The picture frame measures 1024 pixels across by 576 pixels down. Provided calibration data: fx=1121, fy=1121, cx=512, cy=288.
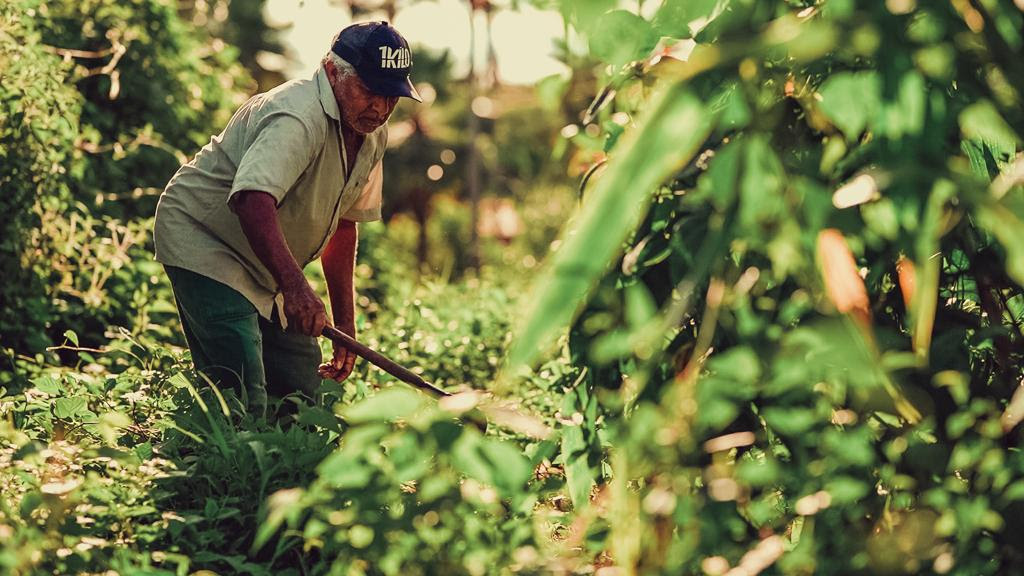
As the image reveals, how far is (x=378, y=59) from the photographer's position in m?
3.75

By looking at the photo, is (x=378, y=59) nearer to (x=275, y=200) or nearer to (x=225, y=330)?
(x=275, y=200)

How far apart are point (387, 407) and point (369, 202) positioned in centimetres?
265

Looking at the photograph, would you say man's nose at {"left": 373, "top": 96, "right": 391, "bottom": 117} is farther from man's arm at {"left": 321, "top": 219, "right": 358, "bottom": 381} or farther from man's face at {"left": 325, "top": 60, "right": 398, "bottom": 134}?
man's arm at {"left": 321, "top": 219, "right": 358, "bottom": 381}

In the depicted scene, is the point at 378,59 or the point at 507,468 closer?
the point at 507,468

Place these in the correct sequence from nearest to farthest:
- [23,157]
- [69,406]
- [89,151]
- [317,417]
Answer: [317,417], [69,406], [23,157], [89,151]

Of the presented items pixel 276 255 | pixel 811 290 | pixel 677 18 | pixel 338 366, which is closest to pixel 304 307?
pixel 276 255

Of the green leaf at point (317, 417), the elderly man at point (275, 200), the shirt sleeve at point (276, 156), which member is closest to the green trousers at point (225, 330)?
the elderly man at point (275, 200)

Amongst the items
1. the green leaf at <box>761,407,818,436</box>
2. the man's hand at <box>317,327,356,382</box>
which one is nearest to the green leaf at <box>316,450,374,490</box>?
the green leaf at <box>761,407,818,436</box>

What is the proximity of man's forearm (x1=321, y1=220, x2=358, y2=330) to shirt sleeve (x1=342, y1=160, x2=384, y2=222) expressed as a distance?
0.44ft

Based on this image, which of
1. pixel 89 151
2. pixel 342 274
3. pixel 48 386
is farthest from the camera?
pixel 89 151

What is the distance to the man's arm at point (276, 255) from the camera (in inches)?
138

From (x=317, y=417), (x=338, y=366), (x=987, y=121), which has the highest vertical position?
(x=987, y=121)

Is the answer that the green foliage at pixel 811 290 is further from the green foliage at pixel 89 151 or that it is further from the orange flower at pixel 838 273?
the green foliage at pixel 89 151

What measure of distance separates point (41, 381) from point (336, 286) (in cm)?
136
